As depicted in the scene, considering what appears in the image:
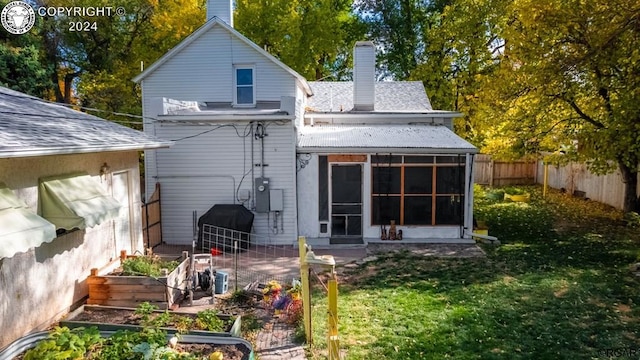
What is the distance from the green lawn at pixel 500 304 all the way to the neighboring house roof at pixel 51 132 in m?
4.60

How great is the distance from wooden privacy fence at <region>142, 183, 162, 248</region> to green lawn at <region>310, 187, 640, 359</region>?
5456 mm

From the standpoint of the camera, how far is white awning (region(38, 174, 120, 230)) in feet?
21.8

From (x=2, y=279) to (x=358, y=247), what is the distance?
8.21 m

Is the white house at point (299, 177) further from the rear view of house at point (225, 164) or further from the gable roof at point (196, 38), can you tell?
the gable roof at point (196, 38)

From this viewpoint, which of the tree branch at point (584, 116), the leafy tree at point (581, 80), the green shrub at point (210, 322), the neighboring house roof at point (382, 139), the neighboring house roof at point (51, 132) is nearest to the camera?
the neighboring house roof at point (51, 132)

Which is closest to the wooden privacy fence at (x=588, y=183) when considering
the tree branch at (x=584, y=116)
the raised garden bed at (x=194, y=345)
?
the tree branch at (x=584, y=116)

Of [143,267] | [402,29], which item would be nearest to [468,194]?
[143,267]

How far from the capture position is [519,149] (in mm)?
15492

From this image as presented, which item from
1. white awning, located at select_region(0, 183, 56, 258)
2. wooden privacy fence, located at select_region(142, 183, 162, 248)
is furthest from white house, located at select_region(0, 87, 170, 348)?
wooden privacy fence, located at select_region(142, 183, 162, 248)

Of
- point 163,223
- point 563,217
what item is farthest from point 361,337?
point 563,217

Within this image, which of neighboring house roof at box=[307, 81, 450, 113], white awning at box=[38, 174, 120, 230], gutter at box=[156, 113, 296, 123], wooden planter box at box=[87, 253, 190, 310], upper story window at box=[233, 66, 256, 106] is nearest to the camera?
white awning at box=[38, 174, 120, 230]

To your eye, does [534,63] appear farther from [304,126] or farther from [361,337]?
[361,337]

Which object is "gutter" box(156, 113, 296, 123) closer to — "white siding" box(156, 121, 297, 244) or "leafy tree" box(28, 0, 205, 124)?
"white siding" box(156, 121, 297, 244)
